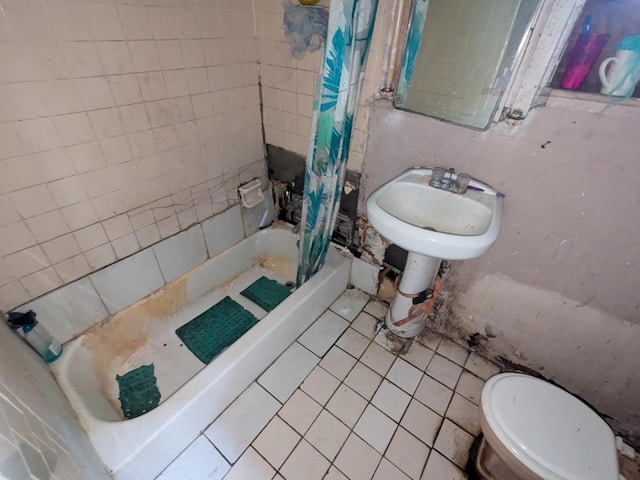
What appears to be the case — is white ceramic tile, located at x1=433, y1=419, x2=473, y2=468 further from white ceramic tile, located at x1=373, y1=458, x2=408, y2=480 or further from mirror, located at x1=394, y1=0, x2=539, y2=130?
mirror, located at x1=394, y1=0, x2=539, y2=130

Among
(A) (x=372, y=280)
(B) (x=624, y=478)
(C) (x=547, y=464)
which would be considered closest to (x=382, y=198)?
(A) (x=372, y=280)

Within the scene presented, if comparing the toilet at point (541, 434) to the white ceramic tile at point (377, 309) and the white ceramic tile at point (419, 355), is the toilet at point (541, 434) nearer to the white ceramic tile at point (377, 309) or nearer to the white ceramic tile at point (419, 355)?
the white ceramic tile at point (419, 355)

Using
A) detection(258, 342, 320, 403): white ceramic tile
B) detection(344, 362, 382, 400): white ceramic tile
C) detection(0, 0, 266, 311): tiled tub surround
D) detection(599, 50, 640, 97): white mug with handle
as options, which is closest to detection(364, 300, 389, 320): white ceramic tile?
detection(344, 362, 382, 400): white ceramic tile

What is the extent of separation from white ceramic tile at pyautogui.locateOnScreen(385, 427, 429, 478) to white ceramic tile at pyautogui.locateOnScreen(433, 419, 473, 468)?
75 mm

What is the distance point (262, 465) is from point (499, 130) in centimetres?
162

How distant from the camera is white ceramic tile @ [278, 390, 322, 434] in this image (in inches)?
54.7

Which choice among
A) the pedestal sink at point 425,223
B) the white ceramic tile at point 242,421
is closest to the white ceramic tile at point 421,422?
the pedestal sink at point 425,223

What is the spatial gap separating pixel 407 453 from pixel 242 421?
0.73m

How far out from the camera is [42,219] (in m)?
1.21

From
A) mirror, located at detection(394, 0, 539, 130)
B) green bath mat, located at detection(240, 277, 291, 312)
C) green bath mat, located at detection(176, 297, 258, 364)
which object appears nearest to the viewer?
mirror, located at detection(394, 0, 539, 130)

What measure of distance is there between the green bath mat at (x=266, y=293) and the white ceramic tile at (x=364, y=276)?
1.48 feet

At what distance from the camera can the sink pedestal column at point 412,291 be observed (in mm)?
1438

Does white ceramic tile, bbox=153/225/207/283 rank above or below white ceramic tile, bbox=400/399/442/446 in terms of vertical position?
above

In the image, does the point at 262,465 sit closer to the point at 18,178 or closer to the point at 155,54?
the point at 18,178
